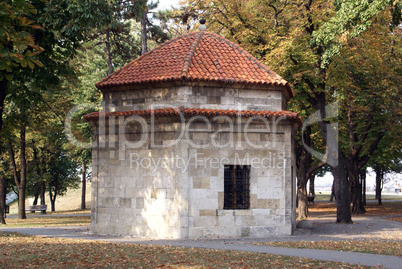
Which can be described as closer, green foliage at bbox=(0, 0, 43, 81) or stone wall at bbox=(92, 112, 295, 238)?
green foliage at bbox=(0, 0, 43, 81)

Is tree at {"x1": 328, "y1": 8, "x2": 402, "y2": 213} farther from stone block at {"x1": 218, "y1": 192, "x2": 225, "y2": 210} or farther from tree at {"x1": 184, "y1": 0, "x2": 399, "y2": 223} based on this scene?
stone block at {"x1": 218, "y1": 192, "x2": 225, "y2": 210}

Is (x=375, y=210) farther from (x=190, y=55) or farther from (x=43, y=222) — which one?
(x=43, y=222)

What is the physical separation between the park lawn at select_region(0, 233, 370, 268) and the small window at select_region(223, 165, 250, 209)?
3889 millimetres

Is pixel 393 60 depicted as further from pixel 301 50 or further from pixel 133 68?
pixel 133 68

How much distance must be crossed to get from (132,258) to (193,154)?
572cm

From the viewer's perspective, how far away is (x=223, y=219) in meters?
15.5

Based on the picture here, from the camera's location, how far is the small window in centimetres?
1584

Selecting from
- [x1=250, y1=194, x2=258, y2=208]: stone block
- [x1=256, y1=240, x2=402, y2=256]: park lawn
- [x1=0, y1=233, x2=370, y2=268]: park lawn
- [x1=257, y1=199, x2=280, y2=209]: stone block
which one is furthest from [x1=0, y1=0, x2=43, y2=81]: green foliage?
[x1=257, y1=199, x2=280, y2=209]: stone block

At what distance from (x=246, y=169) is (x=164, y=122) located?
11.4ft

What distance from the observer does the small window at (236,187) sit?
15836 mm

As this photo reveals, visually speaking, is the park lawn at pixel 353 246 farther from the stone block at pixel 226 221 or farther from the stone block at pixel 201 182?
the stone block at pixel 201 182

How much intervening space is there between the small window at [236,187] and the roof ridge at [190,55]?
373 centimetres

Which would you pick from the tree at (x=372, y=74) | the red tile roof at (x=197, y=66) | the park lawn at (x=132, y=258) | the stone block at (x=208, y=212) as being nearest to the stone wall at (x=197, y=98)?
the red tile roof at (x=197, y=66)

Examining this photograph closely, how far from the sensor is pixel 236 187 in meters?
16.0
